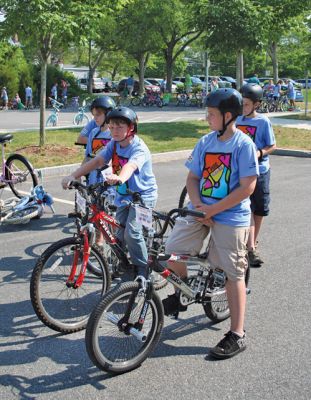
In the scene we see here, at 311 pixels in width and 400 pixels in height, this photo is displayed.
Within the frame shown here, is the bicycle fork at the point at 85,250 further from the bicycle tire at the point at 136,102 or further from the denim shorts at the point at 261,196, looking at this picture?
the bicycle tire at the point at 136,102

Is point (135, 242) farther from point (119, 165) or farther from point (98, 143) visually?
point (98, 143)

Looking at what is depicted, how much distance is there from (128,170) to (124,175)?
12 centimetres

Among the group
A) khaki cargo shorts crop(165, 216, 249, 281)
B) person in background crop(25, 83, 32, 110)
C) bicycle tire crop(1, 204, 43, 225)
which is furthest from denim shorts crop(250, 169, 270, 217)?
person in background crop(25, 83, 32, 110)

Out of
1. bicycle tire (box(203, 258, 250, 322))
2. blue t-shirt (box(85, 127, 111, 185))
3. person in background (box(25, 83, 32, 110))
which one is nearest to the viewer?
bicycle tire (box(203, 258, 250, 322))

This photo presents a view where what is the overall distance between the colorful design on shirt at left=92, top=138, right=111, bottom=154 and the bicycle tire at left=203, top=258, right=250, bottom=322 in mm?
2410

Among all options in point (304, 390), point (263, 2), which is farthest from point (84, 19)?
point (304, 390)

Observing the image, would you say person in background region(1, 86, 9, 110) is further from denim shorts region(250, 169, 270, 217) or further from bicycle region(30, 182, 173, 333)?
bicycle region(30, 182, 173, 333)

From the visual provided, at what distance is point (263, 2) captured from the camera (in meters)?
16.9

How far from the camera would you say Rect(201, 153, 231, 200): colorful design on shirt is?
12.2 ft

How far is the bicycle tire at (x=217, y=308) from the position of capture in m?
4.24

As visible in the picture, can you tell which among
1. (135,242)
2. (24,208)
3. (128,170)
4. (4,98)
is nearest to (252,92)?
(128,170)

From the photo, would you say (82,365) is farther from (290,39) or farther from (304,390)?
(290,39)

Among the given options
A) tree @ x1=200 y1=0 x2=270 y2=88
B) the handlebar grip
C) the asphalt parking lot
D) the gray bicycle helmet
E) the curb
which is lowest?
the asphalt parking lot

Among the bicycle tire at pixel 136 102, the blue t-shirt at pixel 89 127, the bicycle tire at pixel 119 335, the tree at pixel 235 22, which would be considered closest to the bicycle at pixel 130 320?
the bicycle tire at pixel 119 335
